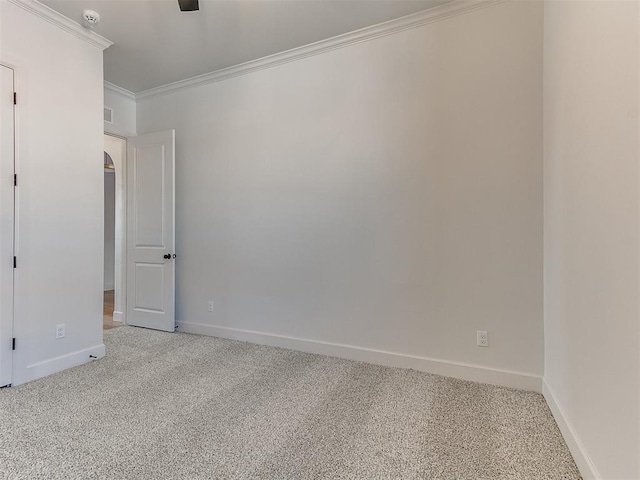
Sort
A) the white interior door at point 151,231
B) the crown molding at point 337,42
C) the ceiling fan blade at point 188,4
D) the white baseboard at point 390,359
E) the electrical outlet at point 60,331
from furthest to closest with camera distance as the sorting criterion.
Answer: the white interior door at point 151,231 → the electrical outlet at point 60,331 → the crown molding at point 337,42 → the white baseboard at point 390,359 → the ceiling fan blade at point 188,4

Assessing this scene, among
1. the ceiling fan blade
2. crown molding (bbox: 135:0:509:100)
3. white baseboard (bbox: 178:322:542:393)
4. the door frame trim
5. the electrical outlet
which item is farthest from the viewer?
the door frame trim

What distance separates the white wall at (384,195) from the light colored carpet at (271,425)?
48 centimetres

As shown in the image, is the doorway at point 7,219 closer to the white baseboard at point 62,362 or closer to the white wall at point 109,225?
the white baseboard at point 62,362

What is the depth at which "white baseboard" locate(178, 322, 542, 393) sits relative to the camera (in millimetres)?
2289

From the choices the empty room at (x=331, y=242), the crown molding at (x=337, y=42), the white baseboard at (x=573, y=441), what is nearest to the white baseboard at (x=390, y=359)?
the empty room at (x=331, y=242)

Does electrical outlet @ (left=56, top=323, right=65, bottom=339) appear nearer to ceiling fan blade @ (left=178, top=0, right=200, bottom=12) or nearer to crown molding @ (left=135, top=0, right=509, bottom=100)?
ceiling fan blade @ (left=178, top=0, right=200, bottom=12)

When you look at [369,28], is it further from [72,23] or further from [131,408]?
[131,408]

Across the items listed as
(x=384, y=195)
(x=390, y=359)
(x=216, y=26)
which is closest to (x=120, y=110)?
(x=216, y=26)

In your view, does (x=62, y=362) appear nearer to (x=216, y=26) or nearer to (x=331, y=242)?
(x=331, y=242)

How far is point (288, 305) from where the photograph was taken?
312 centimetres

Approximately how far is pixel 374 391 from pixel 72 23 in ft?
12.7

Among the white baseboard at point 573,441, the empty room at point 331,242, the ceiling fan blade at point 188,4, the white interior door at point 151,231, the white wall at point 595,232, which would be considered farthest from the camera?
the white interior door at point 151,231

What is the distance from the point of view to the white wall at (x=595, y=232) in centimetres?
110

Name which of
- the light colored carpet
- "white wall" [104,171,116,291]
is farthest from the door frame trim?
"white wall" [104,171,116,291]
